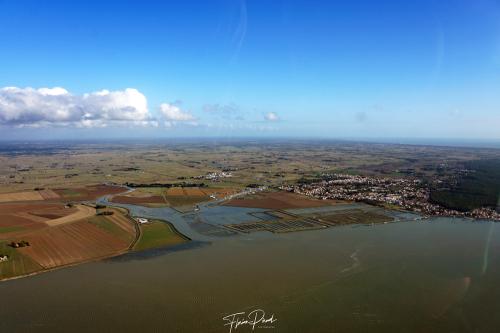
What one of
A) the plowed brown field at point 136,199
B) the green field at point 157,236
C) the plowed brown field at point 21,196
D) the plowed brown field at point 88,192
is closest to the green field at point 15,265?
the green field at point 157,236

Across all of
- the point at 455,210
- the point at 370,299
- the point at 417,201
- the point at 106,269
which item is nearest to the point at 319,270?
the point at 370,299

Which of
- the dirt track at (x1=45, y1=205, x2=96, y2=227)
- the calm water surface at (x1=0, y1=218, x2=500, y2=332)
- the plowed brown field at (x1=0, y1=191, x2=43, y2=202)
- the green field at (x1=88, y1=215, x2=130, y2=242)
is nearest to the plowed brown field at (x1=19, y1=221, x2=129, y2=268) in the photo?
the green field at (x1=88, y1=215, x2=130, y2=242)

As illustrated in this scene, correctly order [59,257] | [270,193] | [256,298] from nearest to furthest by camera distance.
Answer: [256,298] → [59,257] → [270,193]

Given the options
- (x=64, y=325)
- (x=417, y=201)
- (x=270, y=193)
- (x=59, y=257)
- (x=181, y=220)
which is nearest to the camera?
(x=64, y=325)

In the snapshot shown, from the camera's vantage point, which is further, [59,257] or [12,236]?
[12,236]

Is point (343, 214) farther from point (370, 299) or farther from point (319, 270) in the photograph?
point (370, 299)

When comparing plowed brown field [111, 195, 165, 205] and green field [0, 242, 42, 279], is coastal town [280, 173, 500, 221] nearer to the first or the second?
plowed brown field [111, 195, 165, 205]
